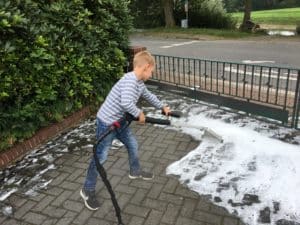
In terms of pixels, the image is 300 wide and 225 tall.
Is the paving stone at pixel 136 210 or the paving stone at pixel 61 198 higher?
the paving stone at pixel 61 198

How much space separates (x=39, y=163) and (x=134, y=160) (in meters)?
1.43

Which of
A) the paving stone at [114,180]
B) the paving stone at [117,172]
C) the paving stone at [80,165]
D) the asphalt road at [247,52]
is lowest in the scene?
the asphalt road at [247,52]

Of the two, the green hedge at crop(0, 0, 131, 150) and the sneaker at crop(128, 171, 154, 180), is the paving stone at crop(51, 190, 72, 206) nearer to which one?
the sneaker at crop(128, 171, 154, 180)

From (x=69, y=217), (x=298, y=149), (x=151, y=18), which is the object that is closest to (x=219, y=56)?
(x=298, y=149)

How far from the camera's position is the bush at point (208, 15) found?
81.2 ft

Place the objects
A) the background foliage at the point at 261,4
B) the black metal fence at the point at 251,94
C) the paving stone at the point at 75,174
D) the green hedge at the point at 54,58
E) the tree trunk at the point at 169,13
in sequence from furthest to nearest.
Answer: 1. the background foliage at the point at 261,4
2. the tree trunk at the point at 169,13
3. the black metal fence at the point at 251,94
4. the green hedge at the point at 54,58
5. the paving stone at the point at 75,174

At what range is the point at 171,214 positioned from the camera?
10.9 ft

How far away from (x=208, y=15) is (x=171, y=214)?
23636mm

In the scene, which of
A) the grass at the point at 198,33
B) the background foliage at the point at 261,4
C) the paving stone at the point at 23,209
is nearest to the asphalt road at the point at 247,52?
the grass at the point at 198,33

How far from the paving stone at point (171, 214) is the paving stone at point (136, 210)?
0.20m

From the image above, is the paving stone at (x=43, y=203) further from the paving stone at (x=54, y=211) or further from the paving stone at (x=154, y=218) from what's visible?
the paving stone at (x=154, y=218)

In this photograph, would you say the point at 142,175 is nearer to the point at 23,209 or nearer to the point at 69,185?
the point at 69,185

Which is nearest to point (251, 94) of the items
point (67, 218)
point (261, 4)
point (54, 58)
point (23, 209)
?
point (54, 58)

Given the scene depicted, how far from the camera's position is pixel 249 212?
3309 millimetres
